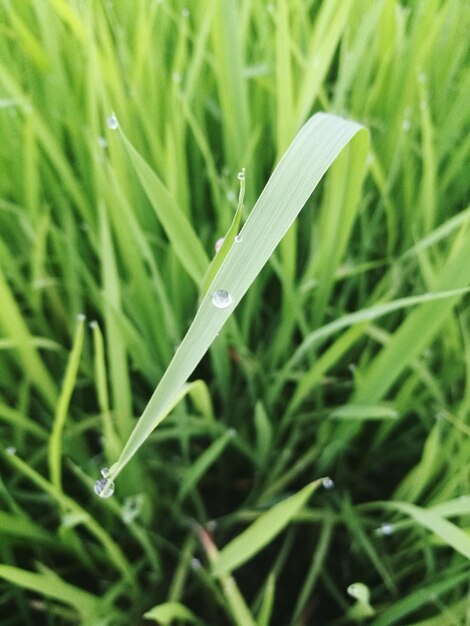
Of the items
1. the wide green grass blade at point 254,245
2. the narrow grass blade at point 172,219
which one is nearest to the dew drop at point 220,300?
the wide green grass blade at point 254,245

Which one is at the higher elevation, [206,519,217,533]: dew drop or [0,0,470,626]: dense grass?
[0,0,470,626]: dense grass

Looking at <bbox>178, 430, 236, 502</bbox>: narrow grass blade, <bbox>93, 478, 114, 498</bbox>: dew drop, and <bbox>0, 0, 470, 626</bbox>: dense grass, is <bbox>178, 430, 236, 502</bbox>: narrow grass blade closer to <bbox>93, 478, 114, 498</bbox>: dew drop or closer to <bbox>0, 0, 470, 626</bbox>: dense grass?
<bbox>0, 0, 470, 626</bbox>: dense grass

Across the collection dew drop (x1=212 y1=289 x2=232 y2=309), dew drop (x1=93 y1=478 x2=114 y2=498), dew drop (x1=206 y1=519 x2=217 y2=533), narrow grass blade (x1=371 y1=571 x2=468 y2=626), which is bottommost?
narrow grass blade (x1=371 y1=571 x2=468 y2=626)

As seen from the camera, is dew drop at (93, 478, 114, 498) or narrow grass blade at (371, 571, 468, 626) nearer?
dew drop at (93, 478, 114, 498)

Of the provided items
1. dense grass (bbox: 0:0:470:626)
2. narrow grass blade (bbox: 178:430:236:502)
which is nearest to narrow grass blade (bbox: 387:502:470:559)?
dense grass (bbox: 0:0:470:626)

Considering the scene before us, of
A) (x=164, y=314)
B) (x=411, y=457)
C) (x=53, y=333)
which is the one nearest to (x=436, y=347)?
(x=411, y=457)

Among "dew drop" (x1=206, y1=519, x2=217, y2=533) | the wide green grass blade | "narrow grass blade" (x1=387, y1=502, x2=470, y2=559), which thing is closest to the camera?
the wide green grass blade

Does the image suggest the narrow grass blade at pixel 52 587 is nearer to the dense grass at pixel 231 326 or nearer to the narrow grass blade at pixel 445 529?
the dense grass at pixel 231 326
